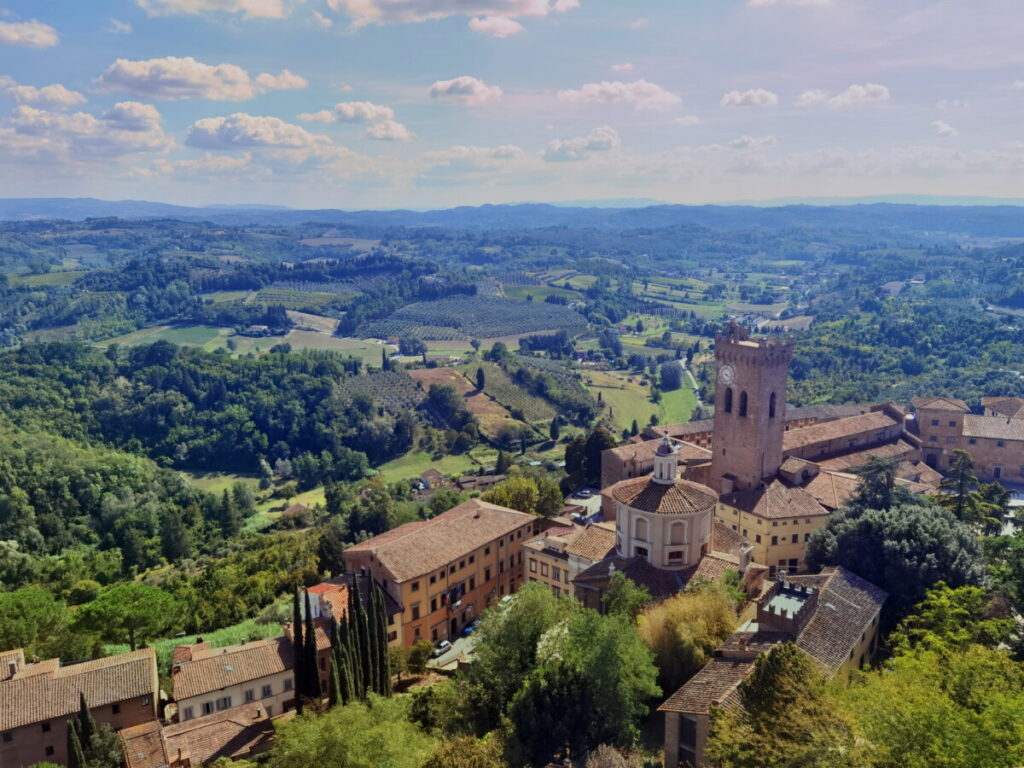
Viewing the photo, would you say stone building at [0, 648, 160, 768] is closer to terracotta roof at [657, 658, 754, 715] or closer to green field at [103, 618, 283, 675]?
green field at [103, 618, 283, 675]

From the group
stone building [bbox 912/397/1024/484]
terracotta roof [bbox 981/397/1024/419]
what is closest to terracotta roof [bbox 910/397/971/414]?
stone building [bbox 912/397/1024/484]

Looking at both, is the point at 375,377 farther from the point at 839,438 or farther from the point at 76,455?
the point at 839,438

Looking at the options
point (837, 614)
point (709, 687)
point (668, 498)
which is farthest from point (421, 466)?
point (709, 687)

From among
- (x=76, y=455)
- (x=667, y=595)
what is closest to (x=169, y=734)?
(x=667, y=595)

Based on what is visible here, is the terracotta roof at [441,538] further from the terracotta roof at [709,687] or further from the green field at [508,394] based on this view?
the green field at [508,394]

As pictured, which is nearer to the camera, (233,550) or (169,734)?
(169,734)

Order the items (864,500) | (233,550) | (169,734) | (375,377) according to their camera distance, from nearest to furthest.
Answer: (169,734) < (864,500) < (233,550) < (375,377)

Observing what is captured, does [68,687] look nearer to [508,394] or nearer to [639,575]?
[639,575]
